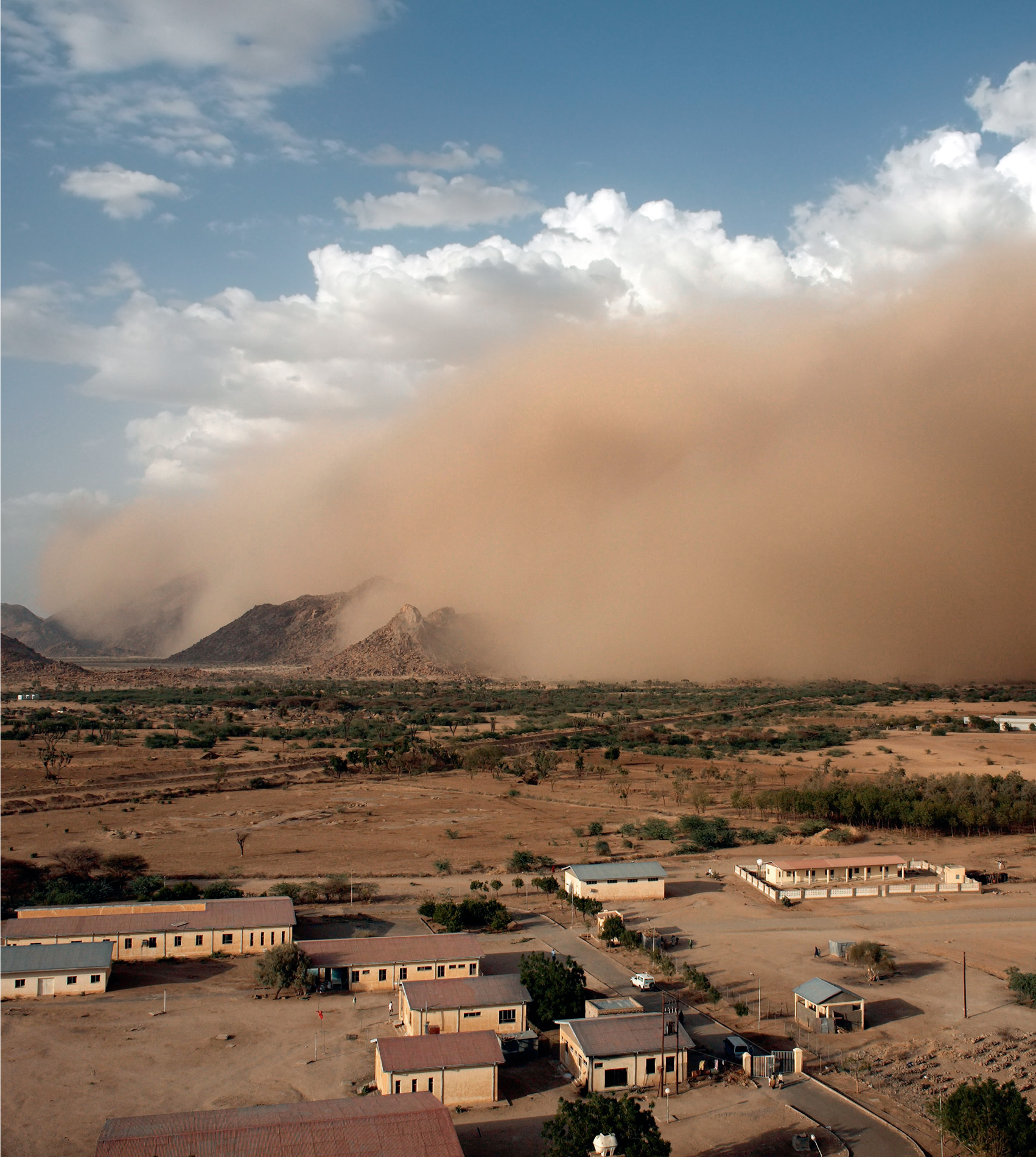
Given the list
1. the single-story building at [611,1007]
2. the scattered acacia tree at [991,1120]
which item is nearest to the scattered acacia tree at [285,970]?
the single-story building at [611,1007]

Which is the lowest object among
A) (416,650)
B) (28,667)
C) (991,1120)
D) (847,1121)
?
(847,1121)

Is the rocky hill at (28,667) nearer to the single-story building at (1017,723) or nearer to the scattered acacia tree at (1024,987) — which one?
the single-story building at (1017,723)

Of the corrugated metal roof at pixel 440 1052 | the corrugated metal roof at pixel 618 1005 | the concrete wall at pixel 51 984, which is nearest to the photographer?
the corrugated metal roof at pixel 440 1052

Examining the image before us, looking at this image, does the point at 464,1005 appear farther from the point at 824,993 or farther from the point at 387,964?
the point at 824,993

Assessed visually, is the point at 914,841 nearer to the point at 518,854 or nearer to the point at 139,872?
the point at 518,854

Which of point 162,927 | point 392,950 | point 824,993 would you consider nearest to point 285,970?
point 392,950

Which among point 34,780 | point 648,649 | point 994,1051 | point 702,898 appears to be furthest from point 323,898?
point 648,649
